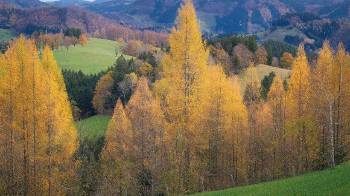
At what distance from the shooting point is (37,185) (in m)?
40.1

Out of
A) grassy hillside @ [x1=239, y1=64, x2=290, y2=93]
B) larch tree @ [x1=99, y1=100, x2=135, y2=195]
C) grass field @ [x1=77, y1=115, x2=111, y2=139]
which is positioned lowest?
grass field @ [x1=77, y1=115, x2=111, y2=139]

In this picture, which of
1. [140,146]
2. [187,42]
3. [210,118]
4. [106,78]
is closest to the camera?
[187,42]

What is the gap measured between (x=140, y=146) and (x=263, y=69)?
73760mm

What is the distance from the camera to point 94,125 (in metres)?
102

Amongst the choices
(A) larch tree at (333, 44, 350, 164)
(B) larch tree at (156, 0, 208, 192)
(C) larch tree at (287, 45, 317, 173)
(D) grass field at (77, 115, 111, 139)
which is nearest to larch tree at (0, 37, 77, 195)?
(B) larch tree at (156, 0, 208, 192)

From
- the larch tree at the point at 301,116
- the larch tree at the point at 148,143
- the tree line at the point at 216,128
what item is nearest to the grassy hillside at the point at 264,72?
the tree line at the point at 216,128

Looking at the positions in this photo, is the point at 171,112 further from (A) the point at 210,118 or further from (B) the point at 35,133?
(B) the point at 35,133

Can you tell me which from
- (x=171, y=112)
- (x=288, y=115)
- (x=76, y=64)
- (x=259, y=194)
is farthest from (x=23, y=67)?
(x=76, y=64)

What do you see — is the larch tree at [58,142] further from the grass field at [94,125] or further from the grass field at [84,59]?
the grass field at [84,59]

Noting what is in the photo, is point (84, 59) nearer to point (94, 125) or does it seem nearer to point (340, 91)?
point (94, 125)

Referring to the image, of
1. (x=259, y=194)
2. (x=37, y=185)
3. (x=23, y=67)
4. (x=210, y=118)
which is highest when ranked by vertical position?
(x=23, y=67)

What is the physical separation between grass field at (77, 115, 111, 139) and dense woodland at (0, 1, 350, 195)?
3628cm

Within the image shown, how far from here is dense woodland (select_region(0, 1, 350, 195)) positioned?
127 feet

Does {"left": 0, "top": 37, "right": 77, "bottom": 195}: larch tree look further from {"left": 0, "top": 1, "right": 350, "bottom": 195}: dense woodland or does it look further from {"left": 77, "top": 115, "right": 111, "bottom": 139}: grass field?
{"left": 77, "top": 115, "right": 111, "bottom": 139}: grass field
